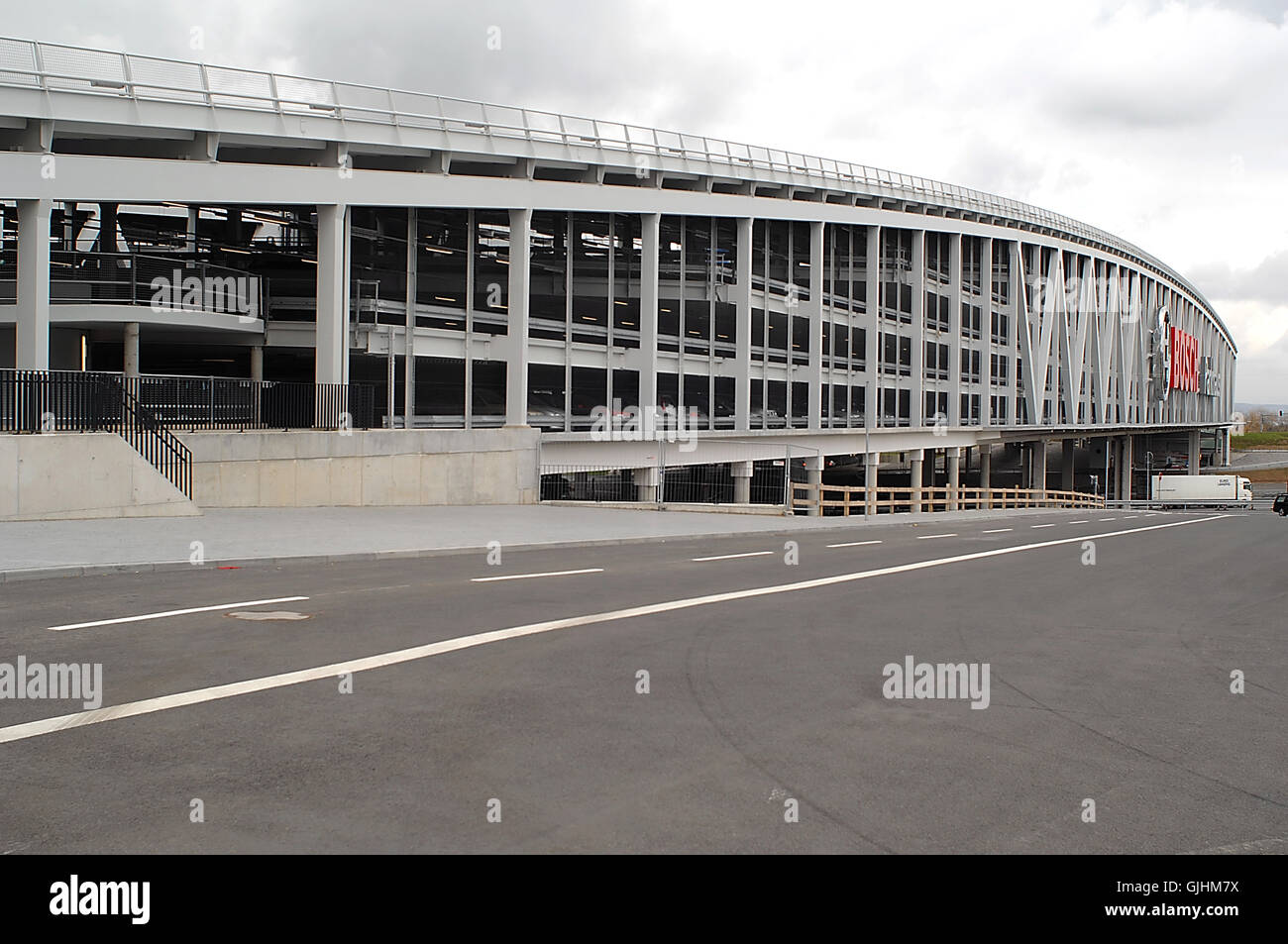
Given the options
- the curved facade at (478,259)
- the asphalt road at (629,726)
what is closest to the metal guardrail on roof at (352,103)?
the curved facade at (478,259)

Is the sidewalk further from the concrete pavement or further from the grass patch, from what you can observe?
the grass patch

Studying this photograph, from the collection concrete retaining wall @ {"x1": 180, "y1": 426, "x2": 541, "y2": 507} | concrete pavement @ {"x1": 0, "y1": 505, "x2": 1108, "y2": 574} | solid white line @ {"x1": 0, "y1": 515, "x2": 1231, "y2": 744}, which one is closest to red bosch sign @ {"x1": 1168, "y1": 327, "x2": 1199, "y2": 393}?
concrete pavement @ {"x1": 0, "y1": 505, "x2": 1108, "y2": 574}

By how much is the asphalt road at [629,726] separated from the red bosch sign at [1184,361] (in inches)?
3992

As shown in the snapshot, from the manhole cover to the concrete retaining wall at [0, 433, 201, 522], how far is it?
10418 mm

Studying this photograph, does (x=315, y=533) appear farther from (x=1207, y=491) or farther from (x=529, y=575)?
(x=1207, y=491)

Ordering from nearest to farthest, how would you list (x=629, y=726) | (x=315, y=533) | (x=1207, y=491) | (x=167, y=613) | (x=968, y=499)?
(x=629, y=726) < (x=167, y=613) < (x=315, y=533) < (x=968, y=499) < (x=1207, y=491)

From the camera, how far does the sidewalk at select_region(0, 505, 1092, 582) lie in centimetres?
1508

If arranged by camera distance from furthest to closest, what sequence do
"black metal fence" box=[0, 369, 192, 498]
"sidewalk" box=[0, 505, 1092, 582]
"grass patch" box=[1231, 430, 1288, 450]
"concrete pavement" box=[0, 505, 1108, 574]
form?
"grass patch" box=[1231, 430, 1288, 450], "black metal fence" box=[0, 369, 192, 498], "concrete pavement" box=[0, 505, 1108, 574], "sidewalk" box=[0, 505, 1092, 582]

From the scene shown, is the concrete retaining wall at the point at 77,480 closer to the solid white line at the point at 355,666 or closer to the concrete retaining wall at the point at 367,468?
the concrete retaining wall at the point at 367,468

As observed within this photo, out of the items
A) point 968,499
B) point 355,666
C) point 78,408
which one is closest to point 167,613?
point 355,666

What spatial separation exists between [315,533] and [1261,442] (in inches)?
6943

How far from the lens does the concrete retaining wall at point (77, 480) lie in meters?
19.1

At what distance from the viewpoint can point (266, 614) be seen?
11047 millimetres
